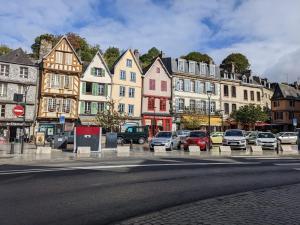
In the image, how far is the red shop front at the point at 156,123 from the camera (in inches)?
1917

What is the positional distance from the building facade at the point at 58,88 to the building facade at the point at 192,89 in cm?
1537

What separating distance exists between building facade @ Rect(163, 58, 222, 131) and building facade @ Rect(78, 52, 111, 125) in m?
11.0

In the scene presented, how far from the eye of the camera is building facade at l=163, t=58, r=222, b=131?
51250 millimetres

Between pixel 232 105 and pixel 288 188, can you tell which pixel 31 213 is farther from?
pixel 232 105

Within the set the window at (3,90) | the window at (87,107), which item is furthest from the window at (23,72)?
the window at (87,107)

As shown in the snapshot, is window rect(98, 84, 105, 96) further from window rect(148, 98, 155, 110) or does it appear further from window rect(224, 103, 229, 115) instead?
window rect(224, 103, 229, 115)

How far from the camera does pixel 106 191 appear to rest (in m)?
8.71

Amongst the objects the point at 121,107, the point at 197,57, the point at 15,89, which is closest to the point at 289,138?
the point at 121,107

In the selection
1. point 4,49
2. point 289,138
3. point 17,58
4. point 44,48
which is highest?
point 4,49

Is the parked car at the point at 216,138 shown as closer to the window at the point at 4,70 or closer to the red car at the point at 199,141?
the red car at the point at 199,141

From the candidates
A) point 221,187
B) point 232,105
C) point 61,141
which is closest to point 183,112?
point 232,105

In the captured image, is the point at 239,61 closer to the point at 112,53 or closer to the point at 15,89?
the point at 112,53

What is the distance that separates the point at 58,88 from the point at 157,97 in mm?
14999

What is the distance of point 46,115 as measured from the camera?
41.9 meters
